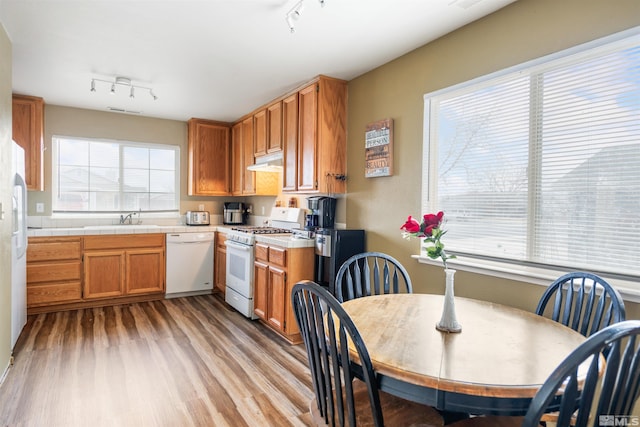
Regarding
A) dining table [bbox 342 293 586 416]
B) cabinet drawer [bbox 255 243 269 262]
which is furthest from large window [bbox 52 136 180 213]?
dining table [bbox 342 293 586 416]

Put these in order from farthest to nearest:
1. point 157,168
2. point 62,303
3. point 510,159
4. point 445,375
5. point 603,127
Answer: point 157,168 → point 62,303 → point 510,159 → point 603,127 → point 445,375

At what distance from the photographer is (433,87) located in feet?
8.29

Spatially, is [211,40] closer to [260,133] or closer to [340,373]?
[260,133]

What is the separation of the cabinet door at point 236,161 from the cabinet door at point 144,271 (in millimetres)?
1278

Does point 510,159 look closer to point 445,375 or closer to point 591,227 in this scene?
point 591,227

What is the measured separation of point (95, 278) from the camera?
162 inches

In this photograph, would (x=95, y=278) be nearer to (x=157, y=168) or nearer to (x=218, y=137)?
(x=157, y=168)

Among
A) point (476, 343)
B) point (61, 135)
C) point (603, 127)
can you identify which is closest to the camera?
point (476, 343)

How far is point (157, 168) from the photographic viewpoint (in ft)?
16.7

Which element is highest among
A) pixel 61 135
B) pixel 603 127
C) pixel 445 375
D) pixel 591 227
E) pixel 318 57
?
pixel 318 57

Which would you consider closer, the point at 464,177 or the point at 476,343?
the point at 476,343

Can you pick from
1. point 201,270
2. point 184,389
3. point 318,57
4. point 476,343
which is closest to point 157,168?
point 201,270

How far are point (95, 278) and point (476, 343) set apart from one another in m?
4.20

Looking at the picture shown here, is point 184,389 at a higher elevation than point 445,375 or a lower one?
lower
